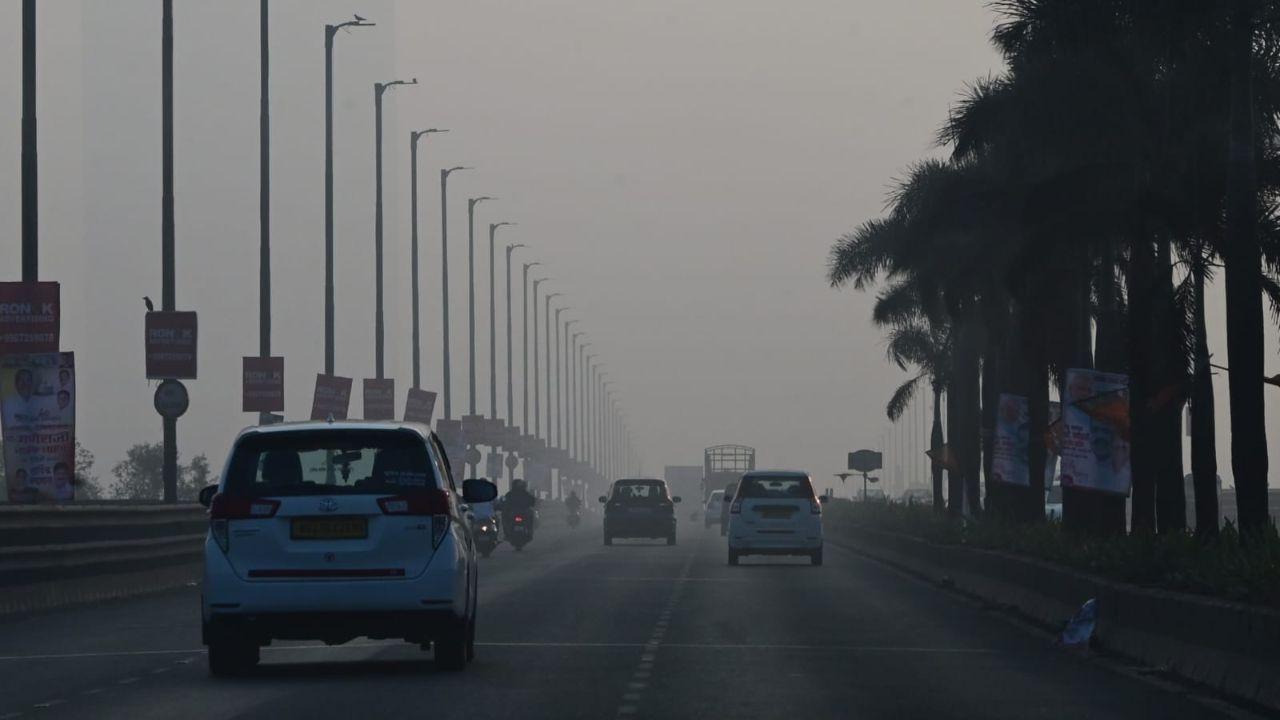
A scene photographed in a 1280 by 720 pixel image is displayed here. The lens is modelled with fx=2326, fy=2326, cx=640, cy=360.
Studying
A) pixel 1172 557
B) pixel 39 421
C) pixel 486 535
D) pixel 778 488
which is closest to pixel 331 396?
pixel 486 535

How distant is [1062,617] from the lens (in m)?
24.0

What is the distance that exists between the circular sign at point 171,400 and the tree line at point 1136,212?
13894 millimetres

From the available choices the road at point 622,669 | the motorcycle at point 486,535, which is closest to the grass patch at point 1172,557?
the road at point 622,669

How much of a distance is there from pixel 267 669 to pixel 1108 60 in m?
19.8

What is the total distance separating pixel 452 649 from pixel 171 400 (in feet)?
71.1

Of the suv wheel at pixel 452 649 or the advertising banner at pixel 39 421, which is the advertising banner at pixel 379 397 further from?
the suv wheel at pixel 452 649

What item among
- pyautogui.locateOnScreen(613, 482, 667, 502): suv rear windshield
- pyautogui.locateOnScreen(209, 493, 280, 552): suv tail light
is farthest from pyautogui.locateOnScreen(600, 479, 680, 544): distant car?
pyautogui.locateOnScreen(209, 493, 280, 552): suv tail light

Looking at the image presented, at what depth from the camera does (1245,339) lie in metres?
26.2

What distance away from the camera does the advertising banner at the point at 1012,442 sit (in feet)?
161

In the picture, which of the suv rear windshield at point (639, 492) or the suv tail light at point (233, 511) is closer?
the suv tail light at point (233, 511)

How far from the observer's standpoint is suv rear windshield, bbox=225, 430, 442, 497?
16.7 metres

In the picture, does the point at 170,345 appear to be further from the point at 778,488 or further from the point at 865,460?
the point at 865,460

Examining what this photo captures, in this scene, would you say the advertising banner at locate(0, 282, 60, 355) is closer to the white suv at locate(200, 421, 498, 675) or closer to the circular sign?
the circular sign

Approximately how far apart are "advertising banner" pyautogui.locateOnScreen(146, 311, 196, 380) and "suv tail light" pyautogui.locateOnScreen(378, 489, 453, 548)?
70.6 feet
